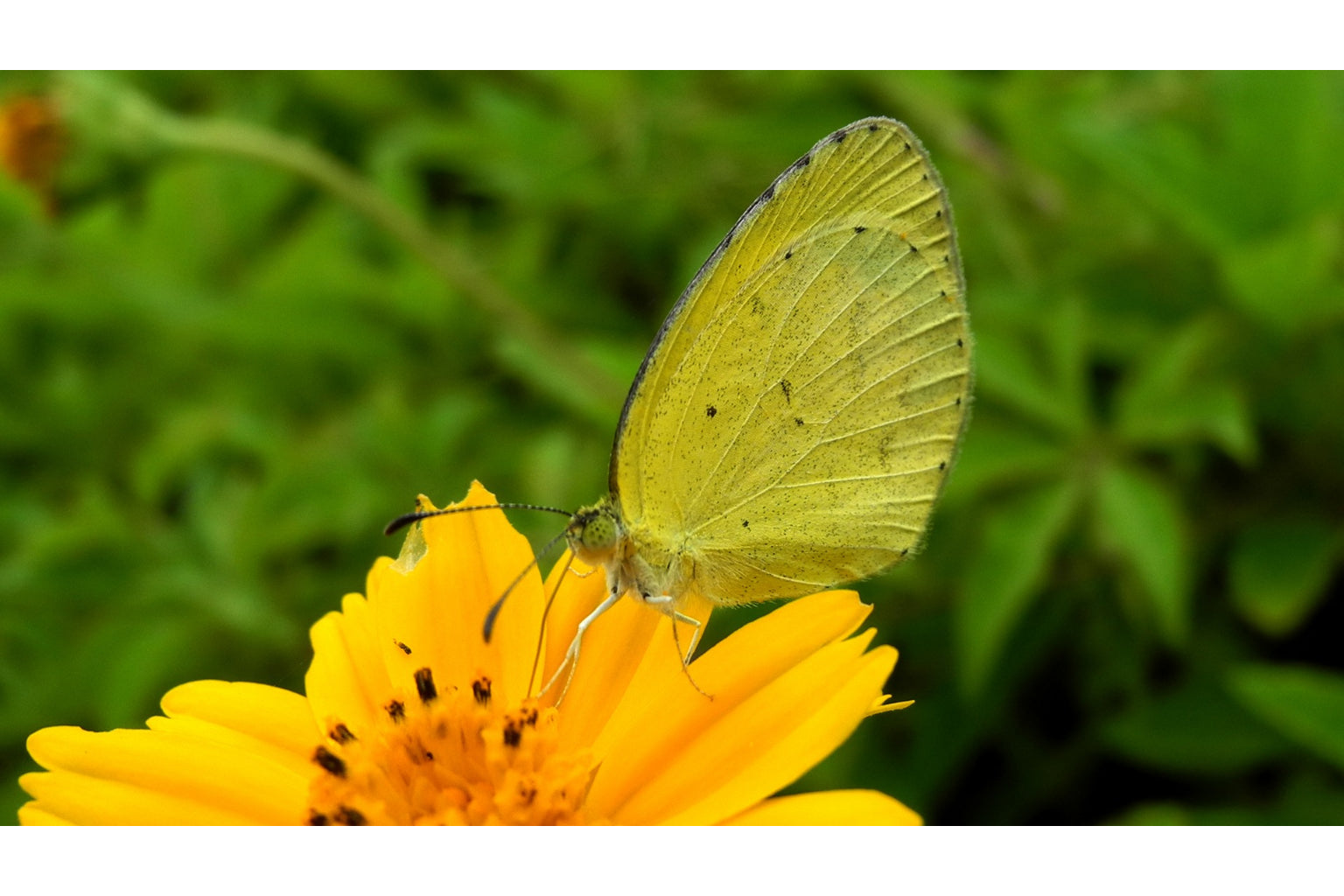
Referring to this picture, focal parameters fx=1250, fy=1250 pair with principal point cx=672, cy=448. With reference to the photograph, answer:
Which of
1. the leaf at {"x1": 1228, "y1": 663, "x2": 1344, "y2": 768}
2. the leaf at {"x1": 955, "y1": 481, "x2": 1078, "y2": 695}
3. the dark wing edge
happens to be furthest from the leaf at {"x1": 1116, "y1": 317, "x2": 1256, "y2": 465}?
the dark wing edge

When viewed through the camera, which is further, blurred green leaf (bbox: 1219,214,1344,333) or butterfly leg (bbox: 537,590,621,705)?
blurred green leaf (bbox: 1219,214,1344,333)

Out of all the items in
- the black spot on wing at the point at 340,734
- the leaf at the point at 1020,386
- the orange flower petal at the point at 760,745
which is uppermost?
the leaf at the point at 1020,386

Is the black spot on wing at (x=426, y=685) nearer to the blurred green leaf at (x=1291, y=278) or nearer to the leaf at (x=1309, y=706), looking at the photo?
the leaf at (x=1309, y=706)

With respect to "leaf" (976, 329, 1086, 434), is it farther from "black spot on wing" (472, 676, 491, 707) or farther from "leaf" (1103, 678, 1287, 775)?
"black spot on wing" (472, 676, 491, 707)

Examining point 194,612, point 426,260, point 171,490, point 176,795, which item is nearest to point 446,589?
point 176,795

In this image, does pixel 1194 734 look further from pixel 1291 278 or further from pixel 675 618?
pixel 675 618

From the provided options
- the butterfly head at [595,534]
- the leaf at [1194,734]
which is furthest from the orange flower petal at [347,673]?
the leaf at [1194,734]

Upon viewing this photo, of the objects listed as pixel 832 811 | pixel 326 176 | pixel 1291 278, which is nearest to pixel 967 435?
pixel 1291 278
